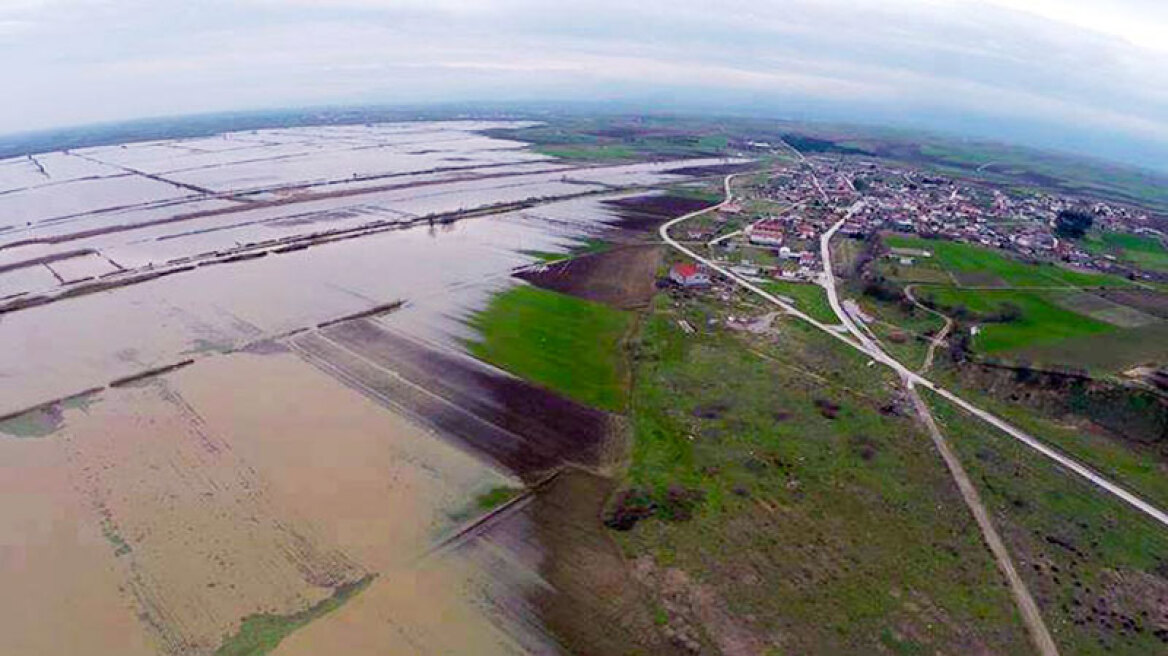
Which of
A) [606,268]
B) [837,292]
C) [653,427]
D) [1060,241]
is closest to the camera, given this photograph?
[653,427]

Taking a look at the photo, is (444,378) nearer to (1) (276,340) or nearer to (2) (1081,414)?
(1) (276,340)

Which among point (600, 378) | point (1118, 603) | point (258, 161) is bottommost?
point (1118, 603)

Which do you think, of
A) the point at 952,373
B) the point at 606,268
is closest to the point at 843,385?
the point at 952,373

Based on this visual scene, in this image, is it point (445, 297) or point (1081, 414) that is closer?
point (1081, 414)

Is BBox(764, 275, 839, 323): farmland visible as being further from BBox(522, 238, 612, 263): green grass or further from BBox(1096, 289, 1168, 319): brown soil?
BBox(1096, 289, 1168, 319): brown soil

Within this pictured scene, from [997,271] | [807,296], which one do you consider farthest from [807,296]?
[997,271]

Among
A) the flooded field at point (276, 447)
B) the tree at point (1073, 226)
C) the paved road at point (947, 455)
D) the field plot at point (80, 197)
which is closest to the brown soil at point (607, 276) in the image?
the flooded field at point (276, 447)

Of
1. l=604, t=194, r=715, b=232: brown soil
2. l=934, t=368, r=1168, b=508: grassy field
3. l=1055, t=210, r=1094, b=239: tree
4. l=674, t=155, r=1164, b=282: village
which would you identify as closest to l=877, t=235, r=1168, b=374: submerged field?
l=674, t=155, r=1164, b=282: village

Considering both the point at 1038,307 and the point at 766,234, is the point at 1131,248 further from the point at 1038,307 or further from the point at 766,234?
the point at 766,234
